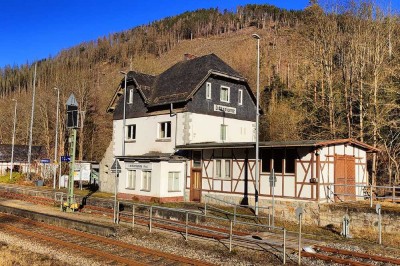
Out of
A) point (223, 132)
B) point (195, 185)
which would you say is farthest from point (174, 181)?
point (223, 132)

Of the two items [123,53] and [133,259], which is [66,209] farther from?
[123,53]

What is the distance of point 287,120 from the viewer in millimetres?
43062

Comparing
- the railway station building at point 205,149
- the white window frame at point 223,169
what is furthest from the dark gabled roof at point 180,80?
the white window frame at point 223,169

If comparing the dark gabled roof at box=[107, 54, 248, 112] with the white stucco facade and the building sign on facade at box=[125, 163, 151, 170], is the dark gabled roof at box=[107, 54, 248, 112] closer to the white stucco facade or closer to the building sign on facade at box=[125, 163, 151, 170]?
the white stucco facade

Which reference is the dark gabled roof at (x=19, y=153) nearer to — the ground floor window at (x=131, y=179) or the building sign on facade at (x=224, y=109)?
the ground floor window at (x=131, y=179)

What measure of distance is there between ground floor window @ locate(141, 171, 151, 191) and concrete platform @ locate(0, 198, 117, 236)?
5.76 m

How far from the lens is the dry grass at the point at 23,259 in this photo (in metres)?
12.9

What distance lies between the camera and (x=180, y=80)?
3319 cm

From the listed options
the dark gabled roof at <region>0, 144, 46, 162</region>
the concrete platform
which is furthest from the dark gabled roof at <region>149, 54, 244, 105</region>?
the dark gabled roof at <region>0, 144, 46, 162</region>

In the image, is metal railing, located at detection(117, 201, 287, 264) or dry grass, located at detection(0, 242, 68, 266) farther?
metal railing, located at detection(117, 201, 287, 264)

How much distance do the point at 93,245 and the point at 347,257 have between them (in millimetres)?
9399

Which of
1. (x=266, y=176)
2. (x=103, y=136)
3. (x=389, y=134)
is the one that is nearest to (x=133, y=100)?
(x=266, y=176)

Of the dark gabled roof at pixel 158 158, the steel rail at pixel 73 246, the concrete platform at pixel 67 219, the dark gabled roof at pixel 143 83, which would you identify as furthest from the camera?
the dark gabled roof at pixel 143 83

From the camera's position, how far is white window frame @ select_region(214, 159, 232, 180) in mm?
27203
